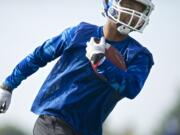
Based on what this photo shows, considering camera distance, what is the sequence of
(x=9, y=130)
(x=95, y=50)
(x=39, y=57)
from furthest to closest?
(x=9, y=130), (x=39, y=57), (x=95, y=50)

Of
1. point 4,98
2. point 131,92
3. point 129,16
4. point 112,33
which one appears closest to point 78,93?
point 131,92

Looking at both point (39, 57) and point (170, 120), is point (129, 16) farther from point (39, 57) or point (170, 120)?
point (170, 120)

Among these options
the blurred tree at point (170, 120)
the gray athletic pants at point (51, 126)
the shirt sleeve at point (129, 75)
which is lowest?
the blurred tree at point (170, 120)

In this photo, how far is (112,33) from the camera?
1227 centimetres

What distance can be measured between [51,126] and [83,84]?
0.59 metres

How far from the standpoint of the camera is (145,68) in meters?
12.1

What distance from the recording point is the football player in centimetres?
1201

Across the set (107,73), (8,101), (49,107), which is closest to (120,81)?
(107,73)

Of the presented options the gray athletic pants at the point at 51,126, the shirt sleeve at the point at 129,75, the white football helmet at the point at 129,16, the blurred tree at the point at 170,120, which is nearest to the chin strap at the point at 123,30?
the white football helmet at the point at 129,16

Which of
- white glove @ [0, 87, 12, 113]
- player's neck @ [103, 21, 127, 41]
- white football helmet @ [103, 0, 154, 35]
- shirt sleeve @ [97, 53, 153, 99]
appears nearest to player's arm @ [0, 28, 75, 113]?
white glove @ [0, 87, 12, 113]

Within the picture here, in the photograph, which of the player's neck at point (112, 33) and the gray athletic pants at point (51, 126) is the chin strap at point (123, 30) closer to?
the player's neck at point (112, 33)

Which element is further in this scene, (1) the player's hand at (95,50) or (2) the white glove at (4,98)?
(2) the white glove at (4,98)

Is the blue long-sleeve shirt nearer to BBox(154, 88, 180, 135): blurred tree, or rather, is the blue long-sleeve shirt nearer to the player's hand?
the player's hand

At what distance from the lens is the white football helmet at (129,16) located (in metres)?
12.0
